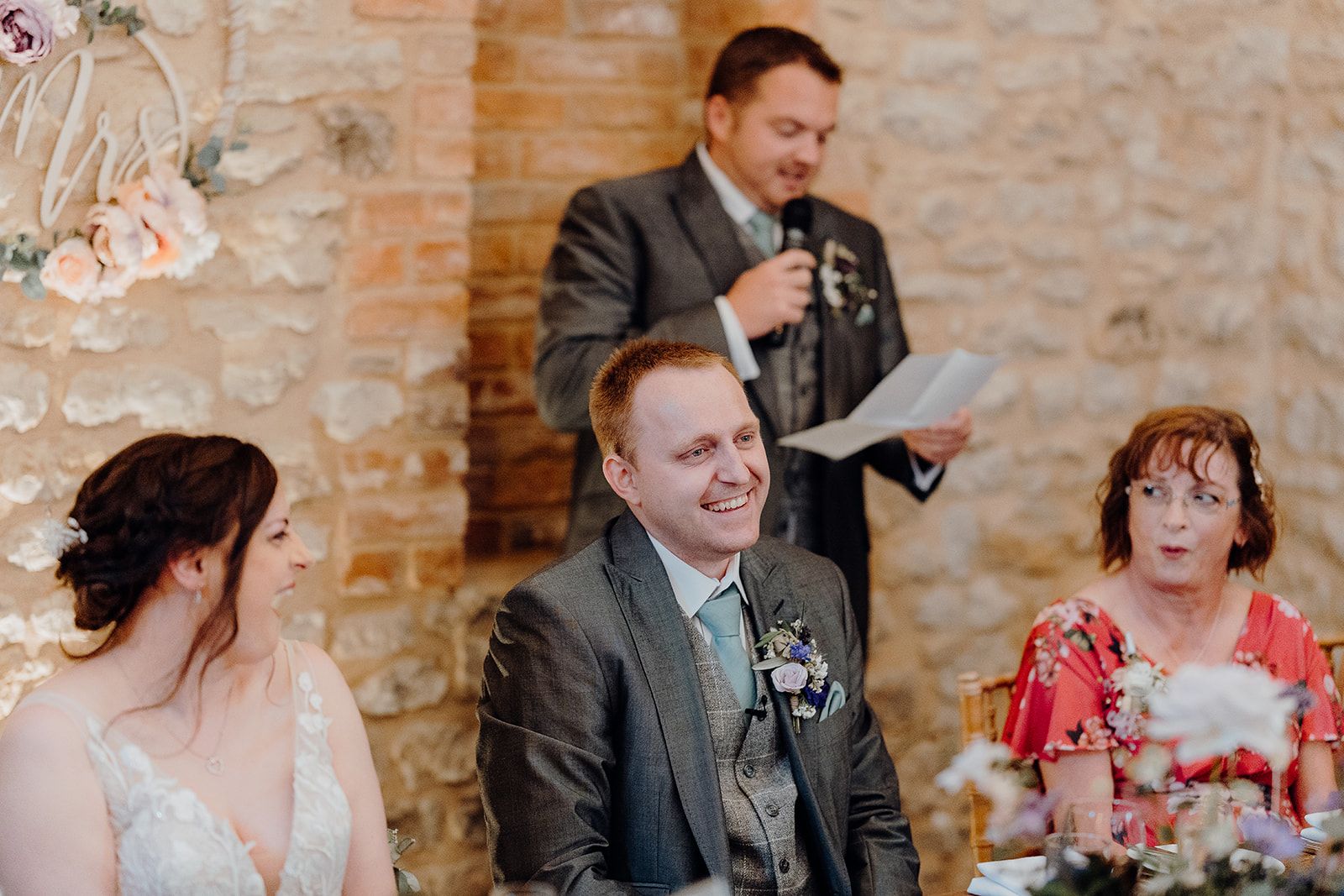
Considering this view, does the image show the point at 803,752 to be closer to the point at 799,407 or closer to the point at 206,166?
the point at 799,407

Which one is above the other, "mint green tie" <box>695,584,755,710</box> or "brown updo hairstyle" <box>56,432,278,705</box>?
"brown updo hairstyle" <box>56,432,278,705</box>

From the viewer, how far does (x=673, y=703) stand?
2.06 metres

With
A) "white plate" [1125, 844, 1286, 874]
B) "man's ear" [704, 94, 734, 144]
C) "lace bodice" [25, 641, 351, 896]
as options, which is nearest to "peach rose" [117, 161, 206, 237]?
"man's ear" [704, 94, 734, 144]

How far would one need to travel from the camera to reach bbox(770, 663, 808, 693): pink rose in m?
2.13

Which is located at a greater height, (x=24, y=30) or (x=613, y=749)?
(x=24, y=30)

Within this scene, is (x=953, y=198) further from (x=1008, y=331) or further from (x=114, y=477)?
(x=114, y=477)

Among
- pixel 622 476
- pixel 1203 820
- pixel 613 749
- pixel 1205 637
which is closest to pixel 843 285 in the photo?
pixel 1205 637

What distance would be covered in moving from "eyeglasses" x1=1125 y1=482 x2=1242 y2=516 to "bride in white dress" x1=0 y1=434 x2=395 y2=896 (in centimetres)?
139

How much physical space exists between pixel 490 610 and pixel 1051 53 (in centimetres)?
190

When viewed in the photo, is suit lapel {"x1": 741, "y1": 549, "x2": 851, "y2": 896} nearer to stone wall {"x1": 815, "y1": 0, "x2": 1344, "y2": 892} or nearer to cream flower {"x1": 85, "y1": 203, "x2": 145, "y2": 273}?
cream flower {"x1": 85, "y1": 203, "x2": 145, "y2": 273}

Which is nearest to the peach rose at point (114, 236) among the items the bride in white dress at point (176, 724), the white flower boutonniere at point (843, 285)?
the bride in white dress at point (176, 724)

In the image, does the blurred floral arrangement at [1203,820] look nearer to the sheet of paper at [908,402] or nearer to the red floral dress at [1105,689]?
the red floral dress at [1105,689]

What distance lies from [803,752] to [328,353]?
138 centimetres

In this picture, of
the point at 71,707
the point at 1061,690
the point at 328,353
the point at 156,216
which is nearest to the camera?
the point at 71,707
